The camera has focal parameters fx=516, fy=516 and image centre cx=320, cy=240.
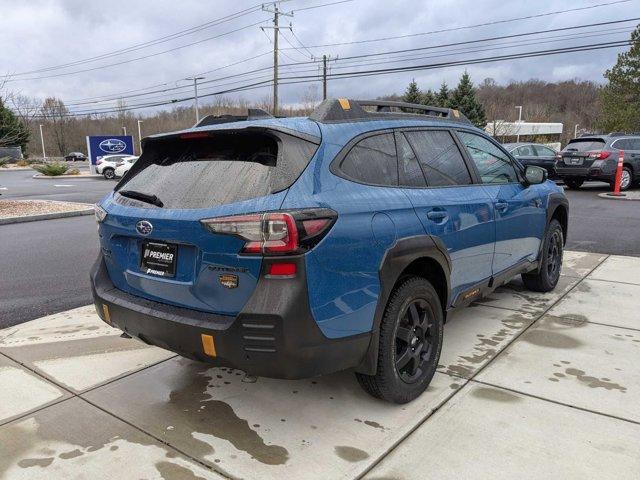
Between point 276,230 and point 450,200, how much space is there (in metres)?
1.52

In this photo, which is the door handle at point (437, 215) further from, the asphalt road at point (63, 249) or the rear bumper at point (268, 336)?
the asphalt road at point (63, 249)

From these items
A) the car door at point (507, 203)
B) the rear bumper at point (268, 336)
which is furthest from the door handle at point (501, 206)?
the rear bumper at point (268, 336)

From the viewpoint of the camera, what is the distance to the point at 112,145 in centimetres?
3825

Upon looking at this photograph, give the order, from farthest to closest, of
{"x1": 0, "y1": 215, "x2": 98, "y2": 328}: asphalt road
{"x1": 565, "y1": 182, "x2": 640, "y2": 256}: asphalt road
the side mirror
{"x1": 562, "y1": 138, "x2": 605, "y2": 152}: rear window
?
{"x1": 562, "y1": 138, "x2": 605, "y2": 152}: rear window
{"x1": 565, "y1": 182, "x2": 640, "y2": 256}: asphalt road
{"x1": 0, "y1": 215, "x2": 98, "y2": 328}: asphalt road
the side mirror

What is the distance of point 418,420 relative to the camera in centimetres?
295

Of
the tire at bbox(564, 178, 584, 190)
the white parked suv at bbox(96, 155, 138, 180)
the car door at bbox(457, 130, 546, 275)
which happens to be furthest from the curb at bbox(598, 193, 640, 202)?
the white parked suv at bbox(96, 155, 138, 180)

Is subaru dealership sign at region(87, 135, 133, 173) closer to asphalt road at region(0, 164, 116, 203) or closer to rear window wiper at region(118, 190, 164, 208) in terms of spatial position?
asphalt road at region(0, 164, 116, 203)

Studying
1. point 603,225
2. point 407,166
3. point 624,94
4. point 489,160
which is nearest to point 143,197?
point 407,166

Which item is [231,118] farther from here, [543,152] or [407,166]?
[543,152]

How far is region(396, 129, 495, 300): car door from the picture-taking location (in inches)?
126

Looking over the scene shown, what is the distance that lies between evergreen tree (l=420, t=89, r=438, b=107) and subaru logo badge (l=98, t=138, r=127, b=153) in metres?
25.1

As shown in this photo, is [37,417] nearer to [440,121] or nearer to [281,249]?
[281,249]

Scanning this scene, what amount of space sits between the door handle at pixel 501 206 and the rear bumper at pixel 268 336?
188cm

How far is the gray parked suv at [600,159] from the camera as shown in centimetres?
1533
